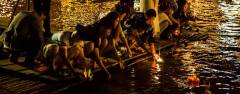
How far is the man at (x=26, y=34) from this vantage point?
1098cm

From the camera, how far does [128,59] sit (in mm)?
13531

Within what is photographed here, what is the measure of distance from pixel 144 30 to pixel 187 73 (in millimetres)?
2033

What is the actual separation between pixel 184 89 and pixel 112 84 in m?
1.63

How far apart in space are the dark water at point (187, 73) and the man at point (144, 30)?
0.50 meters

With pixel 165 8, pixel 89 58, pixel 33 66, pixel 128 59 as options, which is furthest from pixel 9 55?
pixel 165 8

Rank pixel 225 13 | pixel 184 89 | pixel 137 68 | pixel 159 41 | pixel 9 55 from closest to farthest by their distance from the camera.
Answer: pixel 184 89 → pixel 9 55 → pixel 137 68 → pixel 159 41 → pixel 225 13

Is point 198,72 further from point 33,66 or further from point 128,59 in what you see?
point 33,66

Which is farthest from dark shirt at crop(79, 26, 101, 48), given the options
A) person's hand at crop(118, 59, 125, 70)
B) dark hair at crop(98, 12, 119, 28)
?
person's hand at crop(118, 59, 125, 70)

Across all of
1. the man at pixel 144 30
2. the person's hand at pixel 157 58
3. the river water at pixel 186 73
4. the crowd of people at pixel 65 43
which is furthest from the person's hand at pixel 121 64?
the person's hand at pixel 157 58

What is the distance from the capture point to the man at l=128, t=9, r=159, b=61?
13575 mm

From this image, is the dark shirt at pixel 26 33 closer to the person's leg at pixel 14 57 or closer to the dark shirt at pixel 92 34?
the person's leg at pixel 14 57

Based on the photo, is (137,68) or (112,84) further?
(137,68)

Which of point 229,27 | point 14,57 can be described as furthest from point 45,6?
point 229,27

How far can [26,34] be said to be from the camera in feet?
36.1
